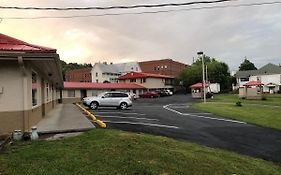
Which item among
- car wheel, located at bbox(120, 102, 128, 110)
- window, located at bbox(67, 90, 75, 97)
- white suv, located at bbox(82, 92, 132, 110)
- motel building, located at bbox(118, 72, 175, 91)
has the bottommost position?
car wheel, located at bbox(120, 102, 128, 110)

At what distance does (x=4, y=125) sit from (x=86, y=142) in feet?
12.5

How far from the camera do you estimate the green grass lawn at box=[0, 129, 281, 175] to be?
5504mm

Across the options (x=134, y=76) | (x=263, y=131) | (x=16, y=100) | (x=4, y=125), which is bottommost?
(x=263, y=131)

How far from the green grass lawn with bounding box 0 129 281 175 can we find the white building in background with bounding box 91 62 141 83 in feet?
224

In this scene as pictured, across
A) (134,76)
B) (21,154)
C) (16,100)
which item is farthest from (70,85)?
(21,154)

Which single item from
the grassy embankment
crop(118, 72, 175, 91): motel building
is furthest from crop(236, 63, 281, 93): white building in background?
the grassy embankment

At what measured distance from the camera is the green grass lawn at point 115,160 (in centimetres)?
550

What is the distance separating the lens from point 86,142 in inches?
311

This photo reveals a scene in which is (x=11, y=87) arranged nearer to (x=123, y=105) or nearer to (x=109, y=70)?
(x=123, y=105)

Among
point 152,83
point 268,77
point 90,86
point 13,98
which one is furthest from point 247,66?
point 13,98

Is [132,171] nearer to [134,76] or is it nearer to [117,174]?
[117,174]

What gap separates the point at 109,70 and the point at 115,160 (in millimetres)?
78151

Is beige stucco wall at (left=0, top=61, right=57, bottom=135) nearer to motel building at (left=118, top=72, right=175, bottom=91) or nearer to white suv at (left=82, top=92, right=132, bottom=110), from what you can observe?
white suv at (left=82, top=92, right=132, bottom=110)

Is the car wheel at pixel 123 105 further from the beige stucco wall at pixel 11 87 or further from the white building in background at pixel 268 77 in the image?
the white building in background at pixel 268 77
